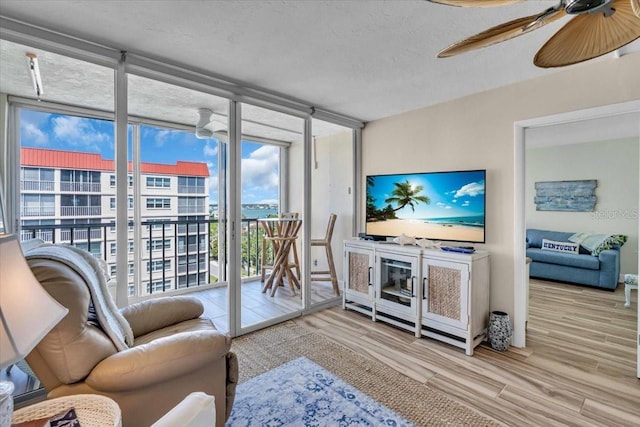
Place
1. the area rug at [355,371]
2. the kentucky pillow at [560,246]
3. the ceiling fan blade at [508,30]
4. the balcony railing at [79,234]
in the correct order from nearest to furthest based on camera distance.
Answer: the ceiling fan blade at [508,30]
the area rug at [355,371]
the balcony railing at [79,234]
the kentucky pillow at [560,246]

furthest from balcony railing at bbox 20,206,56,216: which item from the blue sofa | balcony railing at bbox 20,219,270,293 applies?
the blue sofa

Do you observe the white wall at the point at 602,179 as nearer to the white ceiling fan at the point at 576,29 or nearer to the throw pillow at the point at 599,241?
the throw pillow at the point at 599,241

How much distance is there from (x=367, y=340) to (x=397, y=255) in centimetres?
87

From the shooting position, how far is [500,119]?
9.04 ft

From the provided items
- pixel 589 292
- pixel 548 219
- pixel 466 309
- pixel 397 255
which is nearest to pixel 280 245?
pixel 397 255

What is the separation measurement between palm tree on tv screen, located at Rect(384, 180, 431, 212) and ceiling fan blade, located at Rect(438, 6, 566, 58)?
191cm

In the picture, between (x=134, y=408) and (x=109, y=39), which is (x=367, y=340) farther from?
(x=109, y=39)

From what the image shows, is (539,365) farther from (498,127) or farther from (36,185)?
(36,185)

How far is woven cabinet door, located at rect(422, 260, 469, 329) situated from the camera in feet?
8.36

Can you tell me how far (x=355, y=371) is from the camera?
224 cm

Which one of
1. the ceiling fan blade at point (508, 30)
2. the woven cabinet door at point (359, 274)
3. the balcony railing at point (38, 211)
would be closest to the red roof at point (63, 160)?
the balcony railing at point (38, 211)

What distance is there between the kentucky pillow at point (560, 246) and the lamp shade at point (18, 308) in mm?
6134

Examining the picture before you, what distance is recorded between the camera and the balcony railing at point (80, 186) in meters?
2.83

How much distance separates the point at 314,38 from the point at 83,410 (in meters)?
2.22
